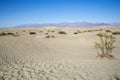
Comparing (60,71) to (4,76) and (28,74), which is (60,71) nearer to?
(28,74)

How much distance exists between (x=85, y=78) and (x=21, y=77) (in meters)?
2.58

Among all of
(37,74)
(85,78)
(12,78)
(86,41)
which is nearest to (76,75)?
(85,78)

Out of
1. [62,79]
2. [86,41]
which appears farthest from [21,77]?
[86,41]

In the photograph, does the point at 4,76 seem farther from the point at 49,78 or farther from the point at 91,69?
the point at 91,69

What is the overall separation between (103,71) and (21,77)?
12.2 ft

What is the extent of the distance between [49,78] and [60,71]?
3.44 feet

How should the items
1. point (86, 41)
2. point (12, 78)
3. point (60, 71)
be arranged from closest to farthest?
point (12, 78)
point (60, 71)
point (86, 41)

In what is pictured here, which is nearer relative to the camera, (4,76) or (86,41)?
(4,76)

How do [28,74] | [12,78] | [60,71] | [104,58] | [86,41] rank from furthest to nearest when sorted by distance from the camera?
[86,41], [104,58], [60,71], [28,74], [12,78]

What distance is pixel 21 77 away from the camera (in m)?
5.59

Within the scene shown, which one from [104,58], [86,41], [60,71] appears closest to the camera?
[60,71]

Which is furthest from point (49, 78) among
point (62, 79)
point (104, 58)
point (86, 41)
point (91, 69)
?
point (86, 41)

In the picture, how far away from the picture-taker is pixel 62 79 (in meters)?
5.52

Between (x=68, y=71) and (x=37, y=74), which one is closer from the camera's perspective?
(x=37, y=74)
